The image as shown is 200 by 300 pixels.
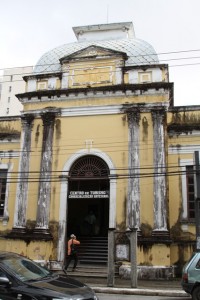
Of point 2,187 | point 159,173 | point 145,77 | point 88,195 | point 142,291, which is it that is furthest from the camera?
point 2,187

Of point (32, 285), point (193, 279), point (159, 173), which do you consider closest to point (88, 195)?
point (159, 173)

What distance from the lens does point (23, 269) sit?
7336 mm

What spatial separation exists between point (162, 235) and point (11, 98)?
65.3 meters

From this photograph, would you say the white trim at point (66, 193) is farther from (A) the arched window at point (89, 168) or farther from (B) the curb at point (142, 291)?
(B) the curb at point (142, 291)

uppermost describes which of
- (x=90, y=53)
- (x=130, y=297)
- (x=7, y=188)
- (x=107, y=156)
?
(x=90, y=53)

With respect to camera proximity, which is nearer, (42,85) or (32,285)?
(32,285)

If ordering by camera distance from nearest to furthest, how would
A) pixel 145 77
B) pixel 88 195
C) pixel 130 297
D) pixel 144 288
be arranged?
pixel 130 297, pixel 144 288, pixel 88 195, pixel 145 77

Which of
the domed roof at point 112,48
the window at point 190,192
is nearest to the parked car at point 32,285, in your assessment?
the window at point 190,192

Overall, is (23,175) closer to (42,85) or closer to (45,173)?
(45,173)

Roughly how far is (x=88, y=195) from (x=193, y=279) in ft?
23.7

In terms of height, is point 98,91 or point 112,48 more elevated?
point 112,48

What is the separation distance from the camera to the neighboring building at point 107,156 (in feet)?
50.3

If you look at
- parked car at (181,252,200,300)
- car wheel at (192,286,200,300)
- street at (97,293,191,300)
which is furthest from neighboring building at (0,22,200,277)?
car wheel at (192,286,200,300)

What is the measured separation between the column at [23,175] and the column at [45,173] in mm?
721
